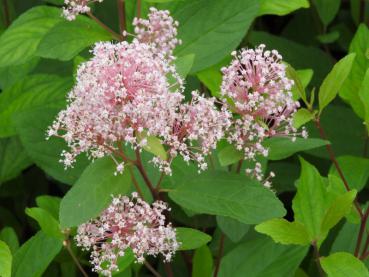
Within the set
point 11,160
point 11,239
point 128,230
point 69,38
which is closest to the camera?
point 128,230

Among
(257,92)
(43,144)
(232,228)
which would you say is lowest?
(232,228)

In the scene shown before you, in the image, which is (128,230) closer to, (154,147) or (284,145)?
(154,147)

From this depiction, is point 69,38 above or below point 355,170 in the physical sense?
above

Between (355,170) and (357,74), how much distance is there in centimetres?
23

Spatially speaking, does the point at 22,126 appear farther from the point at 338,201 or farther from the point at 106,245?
the point at 338,201

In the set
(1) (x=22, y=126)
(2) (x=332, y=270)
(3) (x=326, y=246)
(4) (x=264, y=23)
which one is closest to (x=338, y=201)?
(2) (x=332, y=270)

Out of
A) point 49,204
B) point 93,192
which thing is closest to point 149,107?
point 93,192

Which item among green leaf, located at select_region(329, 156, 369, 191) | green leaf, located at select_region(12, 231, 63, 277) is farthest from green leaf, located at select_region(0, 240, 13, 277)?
green leaf, located at select_region(329, 156, 369, 191)

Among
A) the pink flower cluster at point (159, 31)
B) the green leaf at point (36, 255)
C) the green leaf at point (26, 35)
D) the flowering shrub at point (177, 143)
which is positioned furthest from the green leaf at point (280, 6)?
the green leaf at point (36, 255)

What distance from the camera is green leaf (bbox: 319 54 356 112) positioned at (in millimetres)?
1250

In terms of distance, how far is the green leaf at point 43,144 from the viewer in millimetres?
1596

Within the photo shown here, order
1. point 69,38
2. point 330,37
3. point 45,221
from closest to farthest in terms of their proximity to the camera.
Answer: point 45,221, point 69,38, point 330,37

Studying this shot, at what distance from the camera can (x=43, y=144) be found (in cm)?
161

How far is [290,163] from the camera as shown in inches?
76.3
